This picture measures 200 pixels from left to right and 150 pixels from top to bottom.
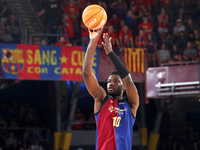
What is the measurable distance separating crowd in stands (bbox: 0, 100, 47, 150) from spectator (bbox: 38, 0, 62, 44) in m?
3.92

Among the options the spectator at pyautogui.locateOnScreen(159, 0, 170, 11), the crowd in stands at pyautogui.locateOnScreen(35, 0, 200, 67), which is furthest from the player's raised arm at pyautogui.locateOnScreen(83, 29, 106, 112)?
the spectator at pyautogui.locateOnScreen(159, 0, 170, 11)

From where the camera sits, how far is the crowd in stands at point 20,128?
61.4 ft

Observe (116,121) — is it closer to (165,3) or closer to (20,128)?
(20,128)

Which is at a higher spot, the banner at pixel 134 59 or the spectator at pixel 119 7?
the spectator at pixel 119 7

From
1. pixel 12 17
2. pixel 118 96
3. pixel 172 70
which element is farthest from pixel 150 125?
pixel 118 96

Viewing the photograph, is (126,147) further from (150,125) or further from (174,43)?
(150,125)

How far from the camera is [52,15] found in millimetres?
19609

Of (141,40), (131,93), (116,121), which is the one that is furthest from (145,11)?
(116,121)

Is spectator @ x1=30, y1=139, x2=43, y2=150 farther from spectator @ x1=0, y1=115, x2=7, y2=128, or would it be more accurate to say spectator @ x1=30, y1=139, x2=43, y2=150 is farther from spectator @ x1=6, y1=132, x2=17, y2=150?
spectator @ x1=0, y1=115, x2=7, y2=128

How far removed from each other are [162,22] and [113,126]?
15.1 m

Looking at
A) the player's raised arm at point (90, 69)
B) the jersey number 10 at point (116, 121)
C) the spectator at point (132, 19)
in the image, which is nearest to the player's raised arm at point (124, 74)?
the player's raised arm at point (90, 69)

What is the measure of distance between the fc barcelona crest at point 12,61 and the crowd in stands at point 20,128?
3506mm

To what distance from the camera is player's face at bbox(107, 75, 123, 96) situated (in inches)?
229

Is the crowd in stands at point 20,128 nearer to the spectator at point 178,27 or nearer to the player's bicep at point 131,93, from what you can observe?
the spectator at point 178,27
